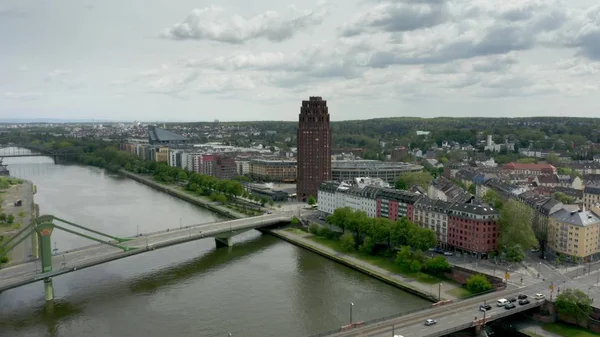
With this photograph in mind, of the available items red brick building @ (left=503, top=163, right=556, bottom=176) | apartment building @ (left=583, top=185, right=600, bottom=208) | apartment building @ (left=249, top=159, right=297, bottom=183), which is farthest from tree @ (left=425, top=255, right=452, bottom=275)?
apartment building @ (left=249, top=159, right=297, bottom=183)

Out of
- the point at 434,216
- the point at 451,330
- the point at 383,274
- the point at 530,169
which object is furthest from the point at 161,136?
the point at 451,330

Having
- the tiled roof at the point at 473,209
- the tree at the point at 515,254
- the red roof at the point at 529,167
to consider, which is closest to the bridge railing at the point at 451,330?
the tree at the point at 515,254

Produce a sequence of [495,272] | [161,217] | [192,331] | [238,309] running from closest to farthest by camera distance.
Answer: [192,331] < [238,309] < [495,272] < [161,217]

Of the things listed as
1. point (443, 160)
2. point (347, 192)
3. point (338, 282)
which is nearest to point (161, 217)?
point (347, 192)

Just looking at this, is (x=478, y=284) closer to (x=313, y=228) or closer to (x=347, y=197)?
(x=313, y=228)

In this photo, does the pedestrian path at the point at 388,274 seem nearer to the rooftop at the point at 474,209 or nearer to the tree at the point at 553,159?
the rooftop at the point at 474,209

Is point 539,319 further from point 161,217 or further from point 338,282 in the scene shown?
point 161,217
